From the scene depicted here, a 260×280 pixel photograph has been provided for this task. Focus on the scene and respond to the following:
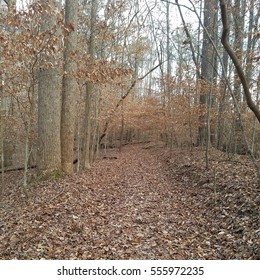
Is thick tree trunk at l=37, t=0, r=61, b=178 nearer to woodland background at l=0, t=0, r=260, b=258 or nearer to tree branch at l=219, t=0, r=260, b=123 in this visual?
woodland background at l=0, t=0, r=260, b=258

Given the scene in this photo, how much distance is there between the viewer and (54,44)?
559 cm

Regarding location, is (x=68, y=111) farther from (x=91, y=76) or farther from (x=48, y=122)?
(x=91, y=76)

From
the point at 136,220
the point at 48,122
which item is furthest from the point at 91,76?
the point at 136,220

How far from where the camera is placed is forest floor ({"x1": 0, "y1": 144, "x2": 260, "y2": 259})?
421 centimetres

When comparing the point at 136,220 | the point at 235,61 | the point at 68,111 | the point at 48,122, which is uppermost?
the point at 235,61

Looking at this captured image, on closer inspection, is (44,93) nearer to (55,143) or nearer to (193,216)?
(55,143)

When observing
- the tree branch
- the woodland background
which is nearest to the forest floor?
the woodland background

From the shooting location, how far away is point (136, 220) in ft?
18.3

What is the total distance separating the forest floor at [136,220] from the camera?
421 centimetres

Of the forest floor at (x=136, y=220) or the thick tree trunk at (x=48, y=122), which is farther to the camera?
the thick tree trunk at (x=48, y=122)

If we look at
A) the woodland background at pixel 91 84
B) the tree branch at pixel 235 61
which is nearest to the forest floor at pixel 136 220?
the woodland background at pixel 91 84

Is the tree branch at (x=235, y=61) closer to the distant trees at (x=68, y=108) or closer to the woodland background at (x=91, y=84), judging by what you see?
the woodland background at (x=91, y=84)

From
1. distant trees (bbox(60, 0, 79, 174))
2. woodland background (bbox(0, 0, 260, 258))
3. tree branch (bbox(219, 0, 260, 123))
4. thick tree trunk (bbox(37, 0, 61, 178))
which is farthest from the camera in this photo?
distant trees (bbox(60, 0, 79, 174))

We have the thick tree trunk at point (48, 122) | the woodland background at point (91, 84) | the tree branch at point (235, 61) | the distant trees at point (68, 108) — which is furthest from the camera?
the distant trees at point (68, 108)
